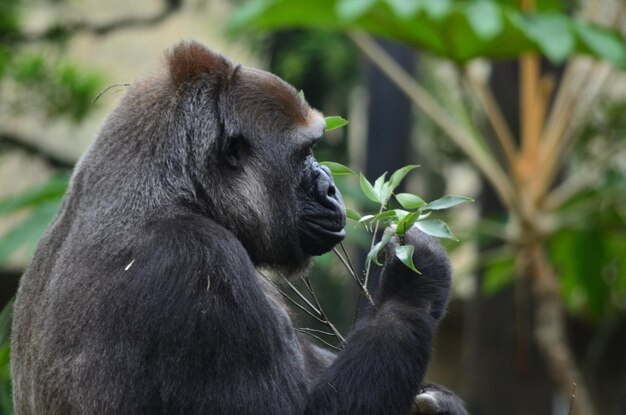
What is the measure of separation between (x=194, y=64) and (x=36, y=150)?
19.1ft

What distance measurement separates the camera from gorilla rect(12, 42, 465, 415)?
123 inches

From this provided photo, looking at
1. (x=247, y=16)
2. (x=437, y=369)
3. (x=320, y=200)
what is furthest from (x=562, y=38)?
(x=437, y=369)

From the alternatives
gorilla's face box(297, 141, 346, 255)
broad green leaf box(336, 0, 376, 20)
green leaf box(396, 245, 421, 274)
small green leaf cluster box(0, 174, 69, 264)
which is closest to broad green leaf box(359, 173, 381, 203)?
gorilla's face box(297, 141, 346, 255)

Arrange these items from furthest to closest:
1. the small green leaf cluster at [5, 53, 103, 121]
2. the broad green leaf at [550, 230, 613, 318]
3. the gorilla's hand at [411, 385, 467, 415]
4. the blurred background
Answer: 1. the broad green leaf at [550, 230, 613, 318]
2. the small green leaf cluster at [5, 53, 103, 121]
3. the blurred background
4. the gorilla's hand at [411, 385, 467, 415]

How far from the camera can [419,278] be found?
356 cm

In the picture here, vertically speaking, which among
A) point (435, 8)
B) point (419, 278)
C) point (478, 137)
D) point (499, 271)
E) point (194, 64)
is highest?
point (194, 64)

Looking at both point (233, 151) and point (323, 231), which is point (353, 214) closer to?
point (323, 231)

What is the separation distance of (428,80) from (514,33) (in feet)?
14.1

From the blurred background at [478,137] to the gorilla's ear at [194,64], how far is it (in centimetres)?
185

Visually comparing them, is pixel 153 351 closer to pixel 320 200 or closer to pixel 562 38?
pixel 320 200

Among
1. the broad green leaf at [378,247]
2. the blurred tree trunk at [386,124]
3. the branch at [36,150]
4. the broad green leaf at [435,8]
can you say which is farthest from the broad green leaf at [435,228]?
the branch at [36,150]

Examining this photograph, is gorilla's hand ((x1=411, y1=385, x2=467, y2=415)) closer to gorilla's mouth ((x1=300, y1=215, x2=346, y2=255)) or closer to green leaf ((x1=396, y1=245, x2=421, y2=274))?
green leaf ((x1=396, y1=245, x2=421, y2=274))

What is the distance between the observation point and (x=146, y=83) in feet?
11.7

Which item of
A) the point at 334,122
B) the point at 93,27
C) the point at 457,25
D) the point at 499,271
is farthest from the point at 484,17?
the point at 93,27
